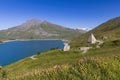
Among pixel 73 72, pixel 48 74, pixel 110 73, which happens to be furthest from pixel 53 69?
pixel 110 73

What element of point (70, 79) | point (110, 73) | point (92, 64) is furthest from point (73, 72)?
point (110, 73)

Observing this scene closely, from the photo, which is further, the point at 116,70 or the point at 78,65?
the point at 78,65

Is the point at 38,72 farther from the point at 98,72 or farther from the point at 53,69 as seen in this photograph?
the point at 98,72

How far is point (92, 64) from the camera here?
9.44 metres

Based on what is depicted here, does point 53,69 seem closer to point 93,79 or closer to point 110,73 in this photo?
point 93,79

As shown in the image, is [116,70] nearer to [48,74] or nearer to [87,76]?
[87,76]

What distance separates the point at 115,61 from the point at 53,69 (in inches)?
118

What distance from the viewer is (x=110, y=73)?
8828 mm

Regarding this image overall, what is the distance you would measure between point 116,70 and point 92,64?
1145 mm

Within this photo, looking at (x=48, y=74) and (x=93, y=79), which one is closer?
(x=93, y=79)

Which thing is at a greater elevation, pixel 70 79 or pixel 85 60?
pixel 85 60

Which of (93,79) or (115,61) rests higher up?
(115,61)

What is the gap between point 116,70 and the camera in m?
8.93

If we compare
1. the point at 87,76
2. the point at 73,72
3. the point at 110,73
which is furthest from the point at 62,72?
the point at 110,73
